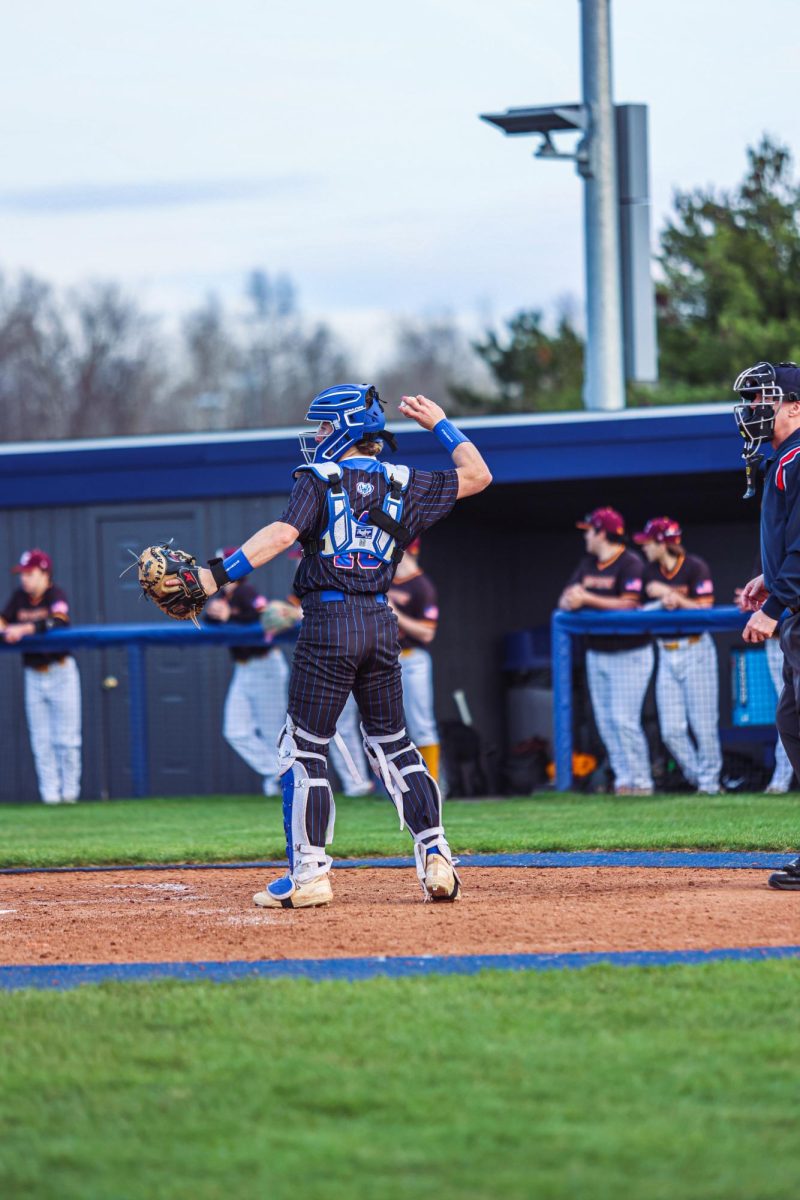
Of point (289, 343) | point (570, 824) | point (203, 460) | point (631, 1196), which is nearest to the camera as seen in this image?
point (631, 1196)

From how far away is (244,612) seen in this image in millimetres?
13133

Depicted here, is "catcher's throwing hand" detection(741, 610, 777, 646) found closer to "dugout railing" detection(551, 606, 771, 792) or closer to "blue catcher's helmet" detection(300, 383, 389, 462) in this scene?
"blue catcher's helmet" detection(300, 383, 389, 462)

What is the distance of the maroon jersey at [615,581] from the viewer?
12117 mm

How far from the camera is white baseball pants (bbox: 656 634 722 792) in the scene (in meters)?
11.9

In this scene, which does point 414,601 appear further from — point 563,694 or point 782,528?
point 782,528

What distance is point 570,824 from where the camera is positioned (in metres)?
9.77

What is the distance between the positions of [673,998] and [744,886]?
2350 mm

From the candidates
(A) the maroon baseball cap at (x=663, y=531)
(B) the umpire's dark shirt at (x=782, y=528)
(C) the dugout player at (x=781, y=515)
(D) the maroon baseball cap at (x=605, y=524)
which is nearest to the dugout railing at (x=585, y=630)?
(A) the maroon baseball cap at (x=663, y=531)

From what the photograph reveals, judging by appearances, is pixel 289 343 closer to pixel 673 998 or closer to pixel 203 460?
pixel 203 460

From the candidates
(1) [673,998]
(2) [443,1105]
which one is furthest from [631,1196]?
(1) [673,998]

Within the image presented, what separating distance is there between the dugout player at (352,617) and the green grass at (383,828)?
2.19 metres

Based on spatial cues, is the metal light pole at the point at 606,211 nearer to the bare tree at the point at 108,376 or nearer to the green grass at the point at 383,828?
the green grass at the point at 383,828

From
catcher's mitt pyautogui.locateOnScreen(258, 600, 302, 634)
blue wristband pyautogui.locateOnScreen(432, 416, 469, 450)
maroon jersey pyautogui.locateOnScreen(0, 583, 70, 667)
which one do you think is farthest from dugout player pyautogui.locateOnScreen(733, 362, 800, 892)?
maroon jersey pyautogui.locateOnScreen(0, 583, 70, 667)

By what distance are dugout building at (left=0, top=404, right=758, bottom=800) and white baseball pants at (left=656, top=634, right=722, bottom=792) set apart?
2108 millimetres
